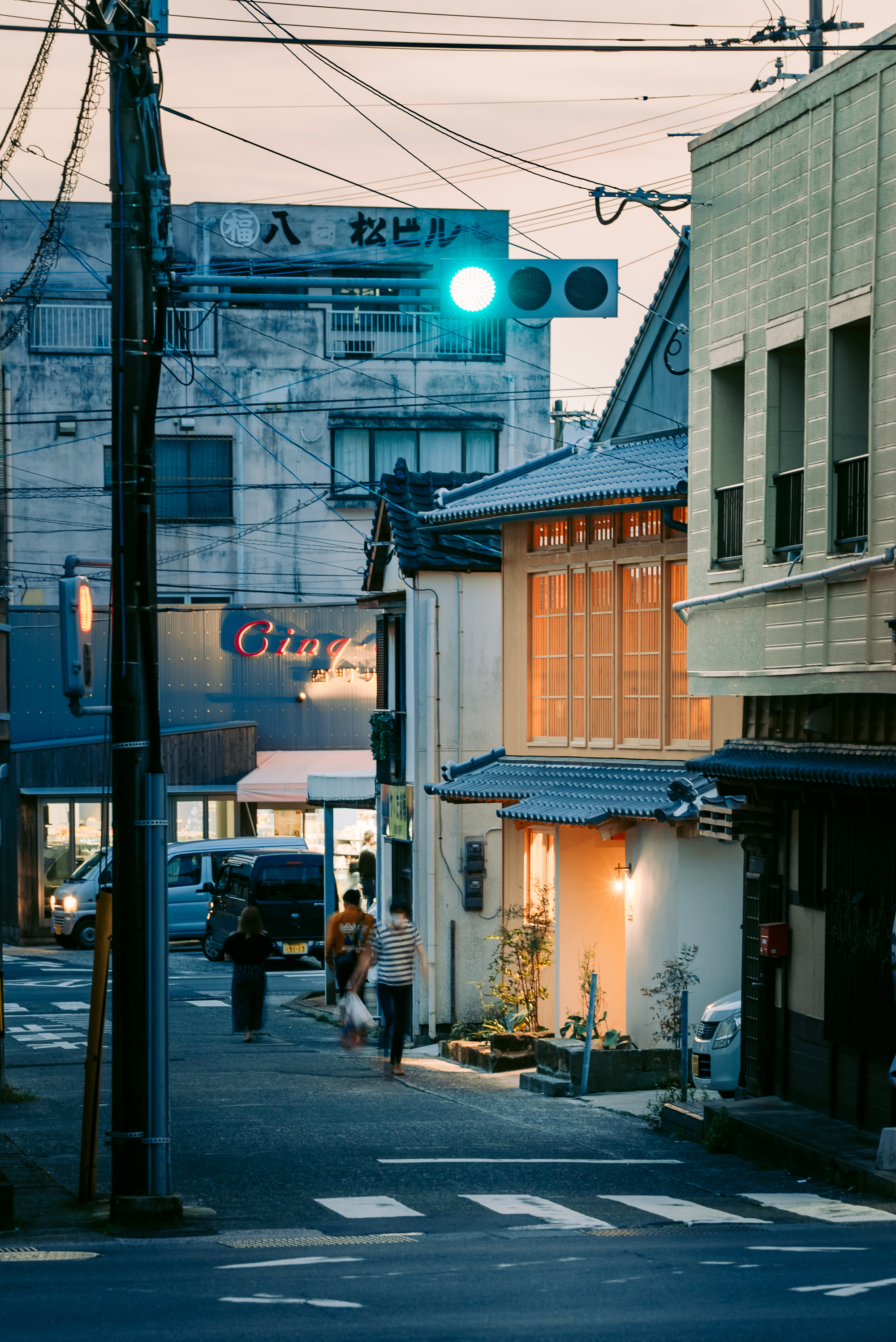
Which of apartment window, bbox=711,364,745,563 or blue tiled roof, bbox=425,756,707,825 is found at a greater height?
apartment window, bbox=711,364,745,563

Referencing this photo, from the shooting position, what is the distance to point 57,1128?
15523mm

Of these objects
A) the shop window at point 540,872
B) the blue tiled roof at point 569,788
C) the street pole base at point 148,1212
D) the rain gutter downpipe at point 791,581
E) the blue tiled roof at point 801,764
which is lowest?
the street pole base at point 148,1212

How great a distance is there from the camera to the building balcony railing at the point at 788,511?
15.6 meters

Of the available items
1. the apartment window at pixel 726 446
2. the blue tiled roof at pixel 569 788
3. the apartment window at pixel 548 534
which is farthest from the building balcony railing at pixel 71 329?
the apartment window at pixel 726 446

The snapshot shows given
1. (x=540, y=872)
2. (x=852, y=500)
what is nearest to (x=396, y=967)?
(x=540, y=872)

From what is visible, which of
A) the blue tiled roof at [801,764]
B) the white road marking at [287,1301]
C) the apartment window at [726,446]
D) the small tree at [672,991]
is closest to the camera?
the white road marking at [287,1301]

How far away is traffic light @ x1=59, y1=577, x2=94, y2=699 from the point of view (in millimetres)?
11320

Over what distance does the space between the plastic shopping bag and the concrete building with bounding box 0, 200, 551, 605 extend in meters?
27.0

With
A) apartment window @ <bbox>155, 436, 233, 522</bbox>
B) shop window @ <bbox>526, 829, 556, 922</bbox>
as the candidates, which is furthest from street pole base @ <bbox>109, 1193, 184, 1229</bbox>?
apartment window @ <bbox>155, 436, 233, 522</bbox>

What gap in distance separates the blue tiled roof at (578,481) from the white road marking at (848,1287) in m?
11.8

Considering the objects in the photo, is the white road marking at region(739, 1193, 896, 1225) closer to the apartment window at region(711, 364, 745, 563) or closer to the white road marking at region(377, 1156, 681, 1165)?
the white road marking at region(377, 1156, 681, 1165)

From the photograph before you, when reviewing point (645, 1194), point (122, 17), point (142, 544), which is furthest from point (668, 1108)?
point (122, 17)

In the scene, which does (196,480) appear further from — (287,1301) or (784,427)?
(287,1301)

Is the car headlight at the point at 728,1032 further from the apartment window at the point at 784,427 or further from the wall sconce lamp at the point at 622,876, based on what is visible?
the apartment window at the point at 784,427
